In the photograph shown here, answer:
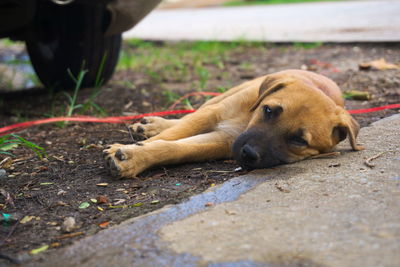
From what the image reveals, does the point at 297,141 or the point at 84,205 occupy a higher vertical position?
the point at 297,141

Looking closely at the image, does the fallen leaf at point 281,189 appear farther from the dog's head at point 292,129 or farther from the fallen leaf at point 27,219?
the fallen leaf at point 27,219

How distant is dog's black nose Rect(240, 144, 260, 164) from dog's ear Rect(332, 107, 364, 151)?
2.08ft

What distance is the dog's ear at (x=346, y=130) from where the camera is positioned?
3.46m

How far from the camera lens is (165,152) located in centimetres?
357

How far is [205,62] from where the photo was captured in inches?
312

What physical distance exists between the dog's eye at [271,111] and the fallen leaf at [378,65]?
11.3 feet

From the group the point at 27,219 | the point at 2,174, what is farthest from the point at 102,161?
the point at 27,219

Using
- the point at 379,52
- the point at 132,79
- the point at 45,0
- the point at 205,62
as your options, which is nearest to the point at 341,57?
the point at 379,52

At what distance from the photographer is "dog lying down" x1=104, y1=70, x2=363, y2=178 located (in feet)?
11.1

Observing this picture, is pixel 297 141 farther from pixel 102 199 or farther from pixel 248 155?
pixel 102 199

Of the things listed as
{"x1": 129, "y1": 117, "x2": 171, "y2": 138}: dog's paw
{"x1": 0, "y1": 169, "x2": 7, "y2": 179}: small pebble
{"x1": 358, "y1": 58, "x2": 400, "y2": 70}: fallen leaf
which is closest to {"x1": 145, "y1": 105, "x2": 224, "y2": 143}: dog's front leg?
{"x1": 129, "y1": 117, "x2": 171, "y2": 138}: dog's paw

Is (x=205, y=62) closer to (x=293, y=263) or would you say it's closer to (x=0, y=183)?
(x=0, y=183)

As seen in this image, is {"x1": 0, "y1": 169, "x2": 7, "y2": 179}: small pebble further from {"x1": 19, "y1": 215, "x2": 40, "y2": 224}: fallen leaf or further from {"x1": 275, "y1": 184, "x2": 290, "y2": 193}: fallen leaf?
{"x1": 275, "y1": 184, "x2": 290, "y2": 193}: fallen leaf

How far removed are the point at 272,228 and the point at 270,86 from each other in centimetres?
165
